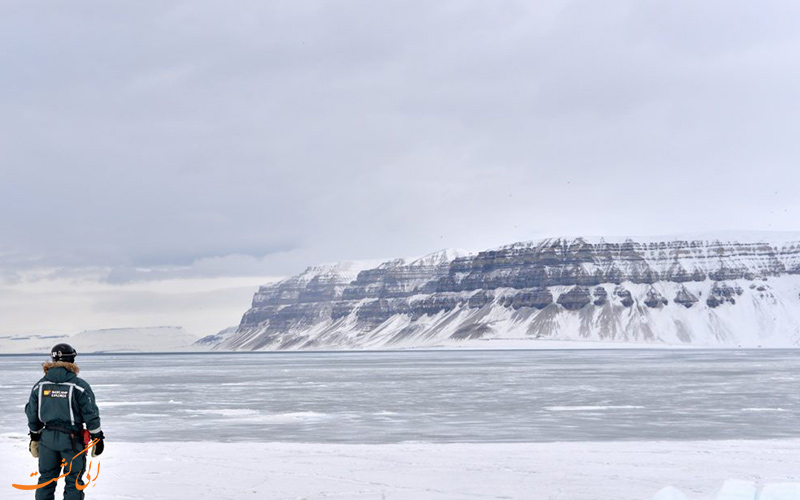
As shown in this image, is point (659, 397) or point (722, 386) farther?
point (722, 386)

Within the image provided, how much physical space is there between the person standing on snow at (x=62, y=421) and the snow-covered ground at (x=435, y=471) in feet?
12.6

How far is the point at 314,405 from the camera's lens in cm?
4544

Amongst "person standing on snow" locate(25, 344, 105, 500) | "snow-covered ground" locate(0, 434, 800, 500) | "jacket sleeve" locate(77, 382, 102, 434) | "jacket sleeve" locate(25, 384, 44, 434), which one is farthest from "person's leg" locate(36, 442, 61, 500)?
"snow-covered ground" locate(0, 434, 800, 500)

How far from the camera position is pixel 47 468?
544 inches

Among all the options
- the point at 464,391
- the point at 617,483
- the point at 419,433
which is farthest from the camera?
the point at 464,391

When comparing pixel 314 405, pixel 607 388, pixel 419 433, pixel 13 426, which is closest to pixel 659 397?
pixel 607 388

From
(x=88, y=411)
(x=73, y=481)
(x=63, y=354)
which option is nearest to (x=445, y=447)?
(x=73, y=481)

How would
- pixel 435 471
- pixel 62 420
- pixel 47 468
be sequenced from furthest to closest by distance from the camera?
pixel 435 471
pixel 47 468
pixel 62 420

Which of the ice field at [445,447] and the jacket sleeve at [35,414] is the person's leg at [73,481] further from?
the ice field at [445,447]

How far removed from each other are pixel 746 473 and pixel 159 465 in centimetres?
1213

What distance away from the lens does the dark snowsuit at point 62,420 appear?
13.6 meters

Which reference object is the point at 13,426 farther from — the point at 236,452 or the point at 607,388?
the point at 607,388

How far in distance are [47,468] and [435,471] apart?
884 centimetres

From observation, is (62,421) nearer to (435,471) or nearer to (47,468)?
(47,468)
